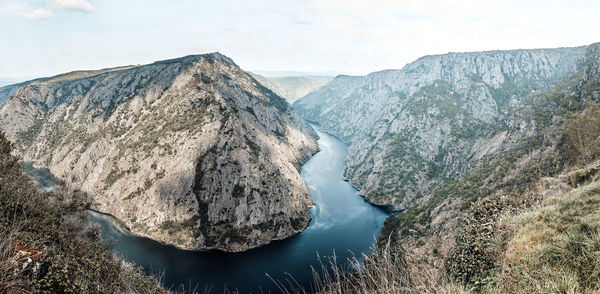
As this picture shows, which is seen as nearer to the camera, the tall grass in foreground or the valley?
the tall grass in foreground

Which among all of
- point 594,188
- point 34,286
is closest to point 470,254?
point 594,188

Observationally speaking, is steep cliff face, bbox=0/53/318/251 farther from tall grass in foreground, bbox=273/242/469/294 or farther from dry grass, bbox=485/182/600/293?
dry grass, bbox=485/182/600/293

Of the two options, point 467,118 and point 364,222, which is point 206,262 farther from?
point 467,118

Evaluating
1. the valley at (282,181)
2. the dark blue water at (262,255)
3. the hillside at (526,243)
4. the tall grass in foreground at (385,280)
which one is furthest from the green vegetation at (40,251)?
the dark blue water at (262,255)

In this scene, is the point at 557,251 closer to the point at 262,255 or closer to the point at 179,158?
the point at 262,255

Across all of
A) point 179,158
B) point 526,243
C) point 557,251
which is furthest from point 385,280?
point 179,158

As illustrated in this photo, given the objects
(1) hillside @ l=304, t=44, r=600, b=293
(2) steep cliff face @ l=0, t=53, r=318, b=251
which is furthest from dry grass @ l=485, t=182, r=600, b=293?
(2) steep cliff face @ l=0, t=53, r=318, b=251
